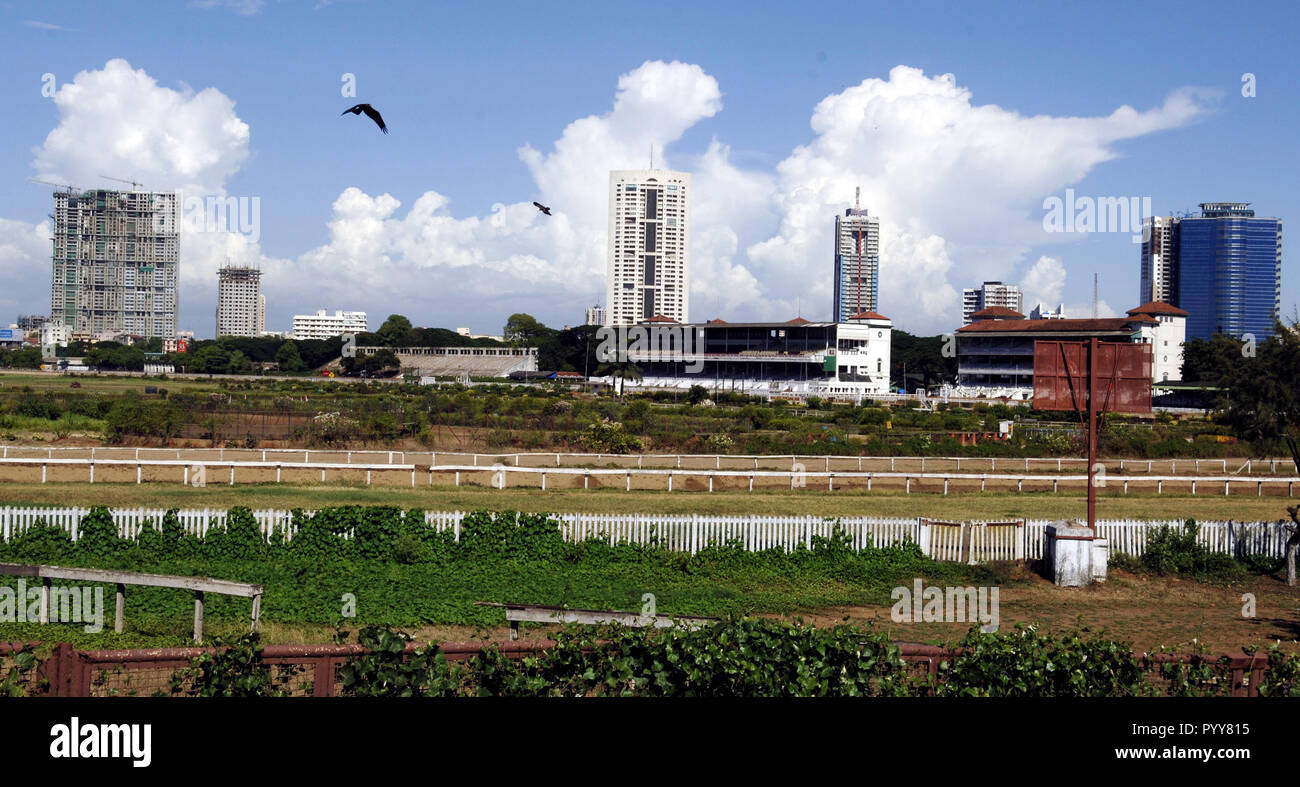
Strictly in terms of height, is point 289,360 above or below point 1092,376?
above

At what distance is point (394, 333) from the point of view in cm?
15200

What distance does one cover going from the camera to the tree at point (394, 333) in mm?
150500

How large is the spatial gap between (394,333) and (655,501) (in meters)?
134

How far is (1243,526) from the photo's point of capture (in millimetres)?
17969

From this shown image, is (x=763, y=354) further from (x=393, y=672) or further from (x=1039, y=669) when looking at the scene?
(x=393, y=672)

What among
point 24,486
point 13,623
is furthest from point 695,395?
point 13,623

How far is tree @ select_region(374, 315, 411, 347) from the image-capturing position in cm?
15050

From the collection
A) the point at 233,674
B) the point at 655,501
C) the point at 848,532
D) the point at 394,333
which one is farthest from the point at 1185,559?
the point at 394,333

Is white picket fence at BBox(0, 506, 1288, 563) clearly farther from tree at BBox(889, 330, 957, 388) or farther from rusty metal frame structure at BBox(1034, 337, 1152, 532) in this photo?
tree at BBox(889, 330, 957, 388)

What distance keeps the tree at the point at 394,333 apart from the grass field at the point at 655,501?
12862 centimetres
